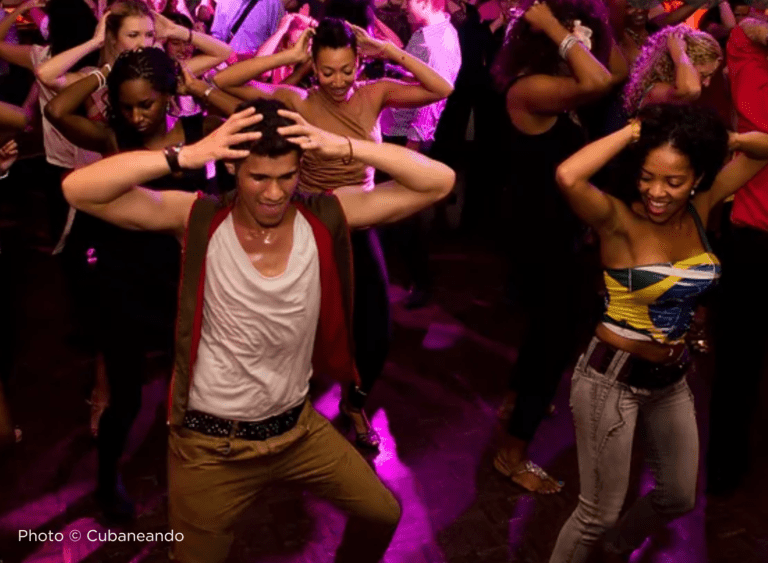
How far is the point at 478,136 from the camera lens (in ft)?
23.7

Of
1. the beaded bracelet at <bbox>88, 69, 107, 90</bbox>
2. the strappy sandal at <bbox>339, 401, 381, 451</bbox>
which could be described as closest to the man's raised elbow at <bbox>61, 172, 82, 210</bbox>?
the beaded bracelet at <bbox>88, 69, 107, 90</bbox>

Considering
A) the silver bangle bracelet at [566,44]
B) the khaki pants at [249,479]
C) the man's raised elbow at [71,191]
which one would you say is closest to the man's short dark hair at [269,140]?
the man's raised elbow at [71,191]

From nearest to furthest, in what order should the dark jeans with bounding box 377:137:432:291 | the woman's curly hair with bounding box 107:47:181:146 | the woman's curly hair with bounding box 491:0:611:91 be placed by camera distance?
the woman's curly hair with bounding box 107:47:181:146 → the woman's curly hair with bounding box 491:0:611:91 → the dark jeans with bounding box 377:137:432:291

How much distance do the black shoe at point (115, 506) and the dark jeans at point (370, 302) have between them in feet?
3.63

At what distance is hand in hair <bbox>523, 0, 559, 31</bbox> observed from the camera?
3.46 m

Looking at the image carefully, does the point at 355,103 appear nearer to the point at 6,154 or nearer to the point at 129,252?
the point at 129,252

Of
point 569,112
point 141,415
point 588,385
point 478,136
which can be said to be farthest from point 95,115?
point 478,136

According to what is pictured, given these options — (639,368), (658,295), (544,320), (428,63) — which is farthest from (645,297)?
(428,63)

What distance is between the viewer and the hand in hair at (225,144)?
7.44 feet

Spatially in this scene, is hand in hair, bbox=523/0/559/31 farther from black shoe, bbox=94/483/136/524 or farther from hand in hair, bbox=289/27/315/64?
black shoe, bbox=94/483/136/524

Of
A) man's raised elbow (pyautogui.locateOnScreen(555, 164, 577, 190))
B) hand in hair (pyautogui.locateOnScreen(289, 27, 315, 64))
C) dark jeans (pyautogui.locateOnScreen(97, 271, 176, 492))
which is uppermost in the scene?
man's raised elbow (pyautogui.locateOnScreen(555, 164, 577, 190))

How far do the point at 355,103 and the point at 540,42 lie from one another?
2.78 feet

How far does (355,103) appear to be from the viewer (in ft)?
12.8

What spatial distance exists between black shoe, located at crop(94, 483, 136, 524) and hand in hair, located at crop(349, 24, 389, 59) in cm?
211
